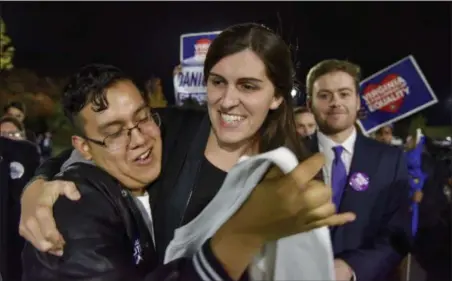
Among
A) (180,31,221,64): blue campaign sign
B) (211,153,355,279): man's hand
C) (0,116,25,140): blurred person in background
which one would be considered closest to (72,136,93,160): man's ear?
(211,153,355,279): man's hand

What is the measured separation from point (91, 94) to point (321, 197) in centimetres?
44

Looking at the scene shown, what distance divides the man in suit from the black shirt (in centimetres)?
34

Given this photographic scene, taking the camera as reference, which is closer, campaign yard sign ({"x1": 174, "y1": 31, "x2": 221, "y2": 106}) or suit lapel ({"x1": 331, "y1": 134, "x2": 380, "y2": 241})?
suit lapel ({"x1": 331, "y1": 134, "x2": 380, "y2": 241})

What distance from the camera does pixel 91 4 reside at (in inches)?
136

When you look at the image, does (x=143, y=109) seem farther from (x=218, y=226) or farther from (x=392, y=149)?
(x=392, y=149)

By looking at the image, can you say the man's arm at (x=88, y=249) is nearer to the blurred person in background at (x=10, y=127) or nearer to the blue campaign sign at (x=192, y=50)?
the blue campaign sign at (x=192, y=50)

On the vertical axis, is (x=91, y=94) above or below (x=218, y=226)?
above

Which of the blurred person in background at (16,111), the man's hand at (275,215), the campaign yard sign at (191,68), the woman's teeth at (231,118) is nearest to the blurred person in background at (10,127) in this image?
the blurred person in background at (16,111)

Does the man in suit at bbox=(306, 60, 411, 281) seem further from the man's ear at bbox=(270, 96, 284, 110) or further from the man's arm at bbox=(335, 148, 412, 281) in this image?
the man's ear at bbox=(270, 96, 284, 110)

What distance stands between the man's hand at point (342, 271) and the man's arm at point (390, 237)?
47 mm

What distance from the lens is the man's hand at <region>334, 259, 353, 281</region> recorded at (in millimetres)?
958

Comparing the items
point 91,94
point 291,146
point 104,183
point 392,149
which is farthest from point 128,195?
point 392,149

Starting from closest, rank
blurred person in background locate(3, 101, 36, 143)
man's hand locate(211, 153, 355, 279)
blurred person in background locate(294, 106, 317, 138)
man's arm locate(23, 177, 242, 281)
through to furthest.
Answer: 1. man's hand locate(211, 153, 355, 279)
2. man's arm locate(23, 177, 242, 281)
3. blurred person in background locate(294, 106, 317, 138)
4. blurred person in background locate(3, 101, 36, 143)

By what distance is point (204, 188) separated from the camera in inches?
35.3
